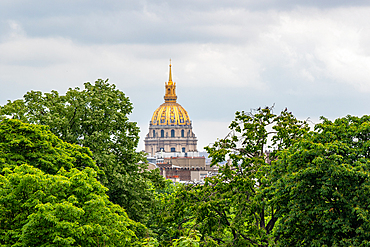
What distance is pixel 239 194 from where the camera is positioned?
26.5 meters

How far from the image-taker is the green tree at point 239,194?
25.7 meters

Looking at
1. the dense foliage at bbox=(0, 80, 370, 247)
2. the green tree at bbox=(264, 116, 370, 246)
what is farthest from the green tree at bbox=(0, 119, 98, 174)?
the green tree at bbox=(264, 116, 370, 246)

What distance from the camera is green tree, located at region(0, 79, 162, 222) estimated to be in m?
31.2

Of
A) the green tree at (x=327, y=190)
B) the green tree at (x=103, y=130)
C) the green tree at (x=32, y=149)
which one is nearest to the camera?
the green tree at (x=327, y=190)

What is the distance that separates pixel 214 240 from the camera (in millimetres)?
26844

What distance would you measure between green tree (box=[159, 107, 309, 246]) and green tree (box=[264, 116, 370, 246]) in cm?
256

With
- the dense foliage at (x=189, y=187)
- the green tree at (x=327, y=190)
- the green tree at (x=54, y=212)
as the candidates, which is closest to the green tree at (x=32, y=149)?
the dense foliage at (x=189, y=187)

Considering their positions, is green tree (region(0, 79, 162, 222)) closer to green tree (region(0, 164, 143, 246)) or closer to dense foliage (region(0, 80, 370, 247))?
dense foliage (region(0, 80, 370, 247))

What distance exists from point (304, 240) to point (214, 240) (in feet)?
22.8

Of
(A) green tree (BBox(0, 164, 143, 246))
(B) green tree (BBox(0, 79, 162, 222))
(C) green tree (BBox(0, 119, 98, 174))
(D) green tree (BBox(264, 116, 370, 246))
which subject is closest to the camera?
(A) green tree (BBox(0, 164, 143, 246))

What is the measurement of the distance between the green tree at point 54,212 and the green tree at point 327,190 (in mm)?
6106

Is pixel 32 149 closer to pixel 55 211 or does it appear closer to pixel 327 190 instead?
pixel 55 211

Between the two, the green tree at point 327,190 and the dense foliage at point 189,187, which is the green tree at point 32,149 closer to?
the dense foliage at point 189,187

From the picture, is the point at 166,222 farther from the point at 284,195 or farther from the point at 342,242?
the point at 342,242
